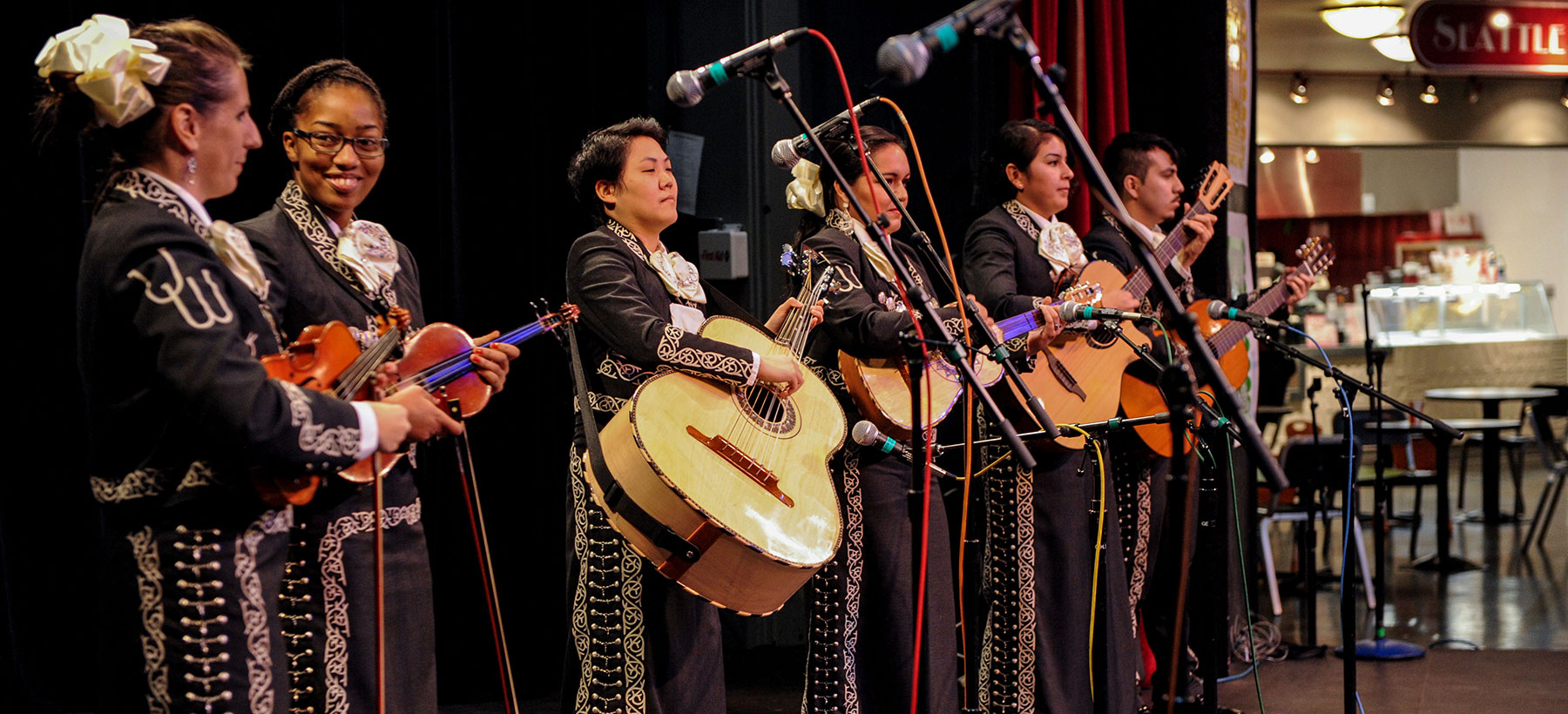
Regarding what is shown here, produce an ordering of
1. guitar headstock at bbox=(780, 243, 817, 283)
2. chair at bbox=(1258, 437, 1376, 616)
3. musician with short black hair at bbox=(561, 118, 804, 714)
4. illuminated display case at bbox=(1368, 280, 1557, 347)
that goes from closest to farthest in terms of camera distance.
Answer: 1. musician with short black hair at bbox=(561, 118, 804, 714)
2. guitar headstock at bbox=(780, 243, 817, 283)
3. chair at bbox=(1258, 437, 1376, 616)
4. illuminated display case at bbox=(1368, 280, 1557, 347)

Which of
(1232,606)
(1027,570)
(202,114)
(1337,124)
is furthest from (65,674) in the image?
(1337,124)

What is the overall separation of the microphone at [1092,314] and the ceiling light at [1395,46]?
7735mm

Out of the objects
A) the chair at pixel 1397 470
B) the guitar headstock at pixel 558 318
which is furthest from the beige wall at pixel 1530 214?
the guitar headstock at pixel 558 318

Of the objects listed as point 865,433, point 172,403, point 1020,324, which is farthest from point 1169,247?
point 172,403

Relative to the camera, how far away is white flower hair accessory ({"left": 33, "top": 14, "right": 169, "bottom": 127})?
1721mm

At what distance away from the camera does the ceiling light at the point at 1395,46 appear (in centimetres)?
969

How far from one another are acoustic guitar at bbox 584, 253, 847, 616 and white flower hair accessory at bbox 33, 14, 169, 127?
1090 mm

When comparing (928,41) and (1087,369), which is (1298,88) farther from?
(928,41)

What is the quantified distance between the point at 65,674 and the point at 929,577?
7.35 feet

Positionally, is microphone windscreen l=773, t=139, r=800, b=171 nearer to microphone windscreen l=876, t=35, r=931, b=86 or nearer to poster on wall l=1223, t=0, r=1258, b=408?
microphone windscreen l=876, t=35, r=931, b=86

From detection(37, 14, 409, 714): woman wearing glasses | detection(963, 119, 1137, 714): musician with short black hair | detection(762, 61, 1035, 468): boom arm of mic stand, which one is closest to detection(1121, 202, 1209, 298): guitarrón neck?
detection(963, 119, 1137, 714): musician with short black hair

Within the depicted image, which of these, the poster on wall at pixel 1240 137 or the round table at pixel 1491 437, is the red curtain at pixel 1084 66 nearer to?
the poster on wall at pixel 1240 137

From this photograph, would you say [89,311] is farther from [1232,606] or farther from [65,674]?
[1232,606]

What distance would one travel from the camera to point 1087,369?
11.6ft
